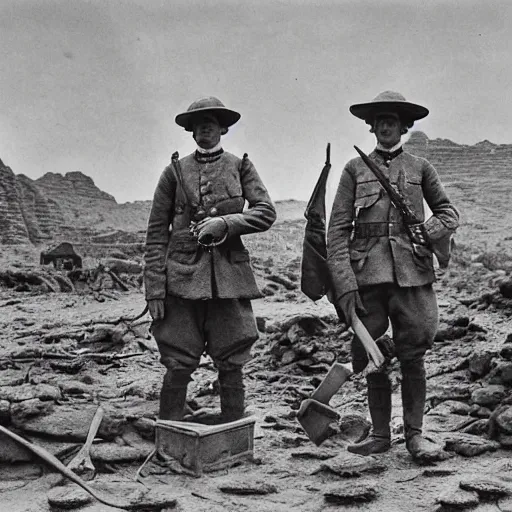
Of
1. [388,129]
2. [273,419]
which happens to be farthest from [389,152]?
[273,419]

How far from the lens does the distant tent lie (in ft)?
62.6

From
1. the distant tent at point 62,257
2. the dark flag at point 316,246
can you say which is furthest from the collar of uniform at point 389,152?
the distant tent at point 62,257

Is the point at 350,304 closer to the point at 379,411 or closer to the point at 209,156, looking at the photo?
the point at 379,411

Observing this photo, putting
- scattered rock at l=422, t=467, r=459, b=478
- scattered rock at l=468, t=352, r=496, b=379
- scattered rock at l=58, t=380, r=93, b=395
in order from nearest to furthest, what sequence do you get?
scattered rock at l=422, t=467, r=459, b=478, scattered rock at l=58, t=380, r=93, b=395, scattered rock at l=468, t=352, r=496, b=379

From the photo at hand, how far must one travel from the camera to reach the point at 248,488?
3.20 metres

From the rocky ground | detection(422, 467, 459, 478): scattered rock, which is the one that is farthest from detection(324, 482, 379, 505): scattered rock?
detection(422, 467, 459, 478): scattered rock

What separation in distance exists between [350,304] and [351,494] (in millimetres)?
1078

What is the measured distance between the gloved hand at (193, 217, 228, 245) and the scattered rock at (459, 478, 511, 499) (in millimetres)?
1808

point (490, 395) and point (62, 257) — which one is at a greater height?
point (62, 257)

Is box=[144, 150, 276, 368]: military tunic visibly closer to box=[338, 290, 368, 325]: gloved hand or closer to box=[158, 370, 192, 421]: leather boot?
box=[158, 370, 192, 421]: leather boot

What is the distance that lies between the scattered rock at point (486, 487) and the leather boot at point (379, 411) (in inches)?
30.1

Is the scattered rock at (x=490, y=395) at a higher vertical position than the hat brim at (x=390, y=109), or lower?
lower

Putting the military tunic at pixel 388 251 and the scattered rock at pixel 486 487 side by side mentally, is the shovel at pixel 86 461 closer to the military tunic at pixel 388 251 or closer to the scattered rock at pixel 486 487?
the military tunic at pixel 388 251

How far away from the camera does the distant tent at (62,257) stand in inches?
752
